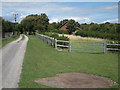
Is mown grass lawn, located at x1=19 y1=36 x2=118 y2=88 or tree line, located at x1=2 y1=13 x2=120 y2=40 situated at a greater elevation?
tree line, located at x1=2 y1=13 x2=120 y2=40

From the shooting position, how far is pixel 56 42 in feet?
57.1

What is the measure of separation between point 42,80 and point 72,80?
3.90ft

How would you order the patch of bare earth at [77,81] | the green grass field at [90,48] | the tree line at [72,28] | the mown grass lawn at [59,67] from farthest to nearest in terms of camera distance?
1. the tree line at [72,28]
2. the green grass field at [90,48]
3. the mown grass lawn at [59,67]
4. the patch of bare earth at [77,81]

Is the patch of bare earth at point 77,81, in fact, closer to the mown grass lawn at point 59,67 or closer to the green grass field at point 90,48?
the mown grass lawn at point 59,67

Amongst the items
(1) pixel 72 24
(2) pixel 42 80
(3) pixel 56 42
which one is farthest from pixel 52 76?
(1) pixel 72 24

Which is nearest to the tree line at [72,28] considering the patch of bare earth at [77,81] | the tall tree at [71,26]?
the tall tree at [71,26]

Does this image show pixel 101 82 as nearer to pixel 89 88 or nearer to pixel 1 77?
pixel 89 88

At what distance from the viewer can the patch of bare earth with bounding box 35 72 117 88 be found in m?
6.09

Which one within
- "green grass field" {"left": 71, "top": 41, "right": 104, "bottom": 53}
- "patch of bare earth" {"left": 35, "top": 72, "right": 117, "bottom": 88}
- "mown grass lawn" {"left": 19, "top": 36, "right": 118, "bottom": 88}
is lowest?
"patch of bare earth" {"left": 35, "top": 72, "right": 117, "bottom": 88}

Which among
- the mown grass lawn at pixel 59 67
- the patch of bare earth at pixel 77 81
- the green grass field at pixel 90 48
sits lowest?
the patch of bare earth at pixel 77 81

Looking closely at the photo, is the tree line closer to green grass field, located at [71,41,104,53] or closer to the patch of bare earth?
green grass field, located at [71,41,104,53]

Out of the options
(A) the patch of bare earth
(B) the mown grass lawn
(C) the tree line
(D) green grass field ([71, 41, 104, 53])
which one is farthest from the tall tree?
(A) the patch of bare earth

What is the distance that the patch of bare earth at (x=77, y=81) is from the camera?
6086 mm

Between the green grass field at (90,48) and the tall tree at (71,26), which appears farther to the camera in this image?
the tall tree at (71,26)
